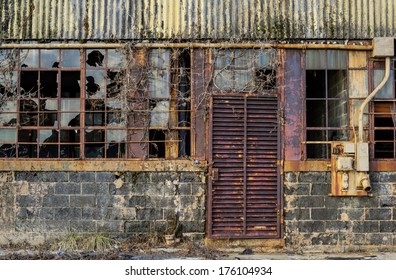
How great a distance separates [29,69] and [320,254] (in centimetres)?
709

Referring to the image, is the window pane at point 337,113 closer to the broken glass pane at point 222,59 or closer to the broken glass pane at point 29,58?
the broken glass pane at point 222,59

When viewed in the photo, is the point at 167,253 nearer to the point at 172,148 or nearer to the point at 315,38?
the point at 172,148

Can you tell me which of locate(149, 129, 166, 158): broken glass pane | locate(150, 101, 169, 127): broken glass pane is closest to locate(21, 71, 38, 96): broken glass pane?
locate(150, 101, 169, 127): broken glass pane

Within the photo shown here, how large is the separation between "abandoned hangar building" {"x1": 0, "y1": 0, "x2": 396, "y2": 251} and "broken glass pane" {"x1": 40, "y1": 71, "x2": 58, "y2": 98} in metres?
0.03

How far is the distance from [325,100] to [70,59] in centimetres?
540

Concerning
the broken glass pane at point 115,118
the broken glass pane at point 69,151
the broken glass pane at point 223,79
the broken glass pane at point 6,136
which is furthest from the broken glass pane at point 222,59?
the broken glass pane at point 6,136

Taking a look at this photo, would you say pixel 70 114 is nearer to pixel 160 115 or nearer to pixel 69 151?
pixel 69 151

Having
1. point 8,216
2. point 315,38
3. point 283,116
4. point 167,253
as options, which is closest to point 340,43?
point 315,38

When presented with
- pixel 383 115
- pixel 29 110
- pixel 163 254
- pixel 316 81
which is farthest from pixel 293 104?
pixel 29 110

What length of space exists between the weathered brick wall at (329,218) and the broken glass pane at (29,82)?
18.3ft

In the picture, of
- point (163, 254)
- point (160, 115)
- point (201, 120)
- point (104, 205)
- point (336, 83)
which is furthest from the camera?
point (336, 83)

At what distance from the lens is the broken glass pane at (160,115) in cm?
1192

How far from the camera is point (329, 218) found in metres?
11.8

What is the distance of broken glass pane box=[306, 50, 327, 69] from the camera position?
12.0 metres
